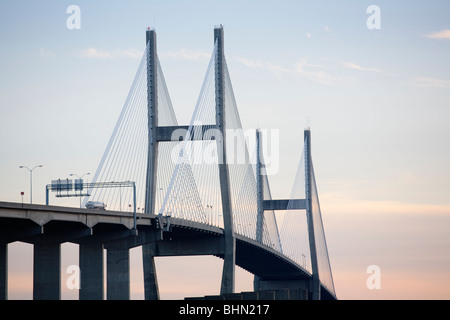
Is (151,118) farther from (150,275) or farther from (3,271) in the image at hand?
(3,271)

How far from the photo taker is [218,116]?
10631 centimetres

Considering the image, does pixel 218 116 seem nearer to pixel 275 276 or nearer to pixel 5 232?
pixel 5 232

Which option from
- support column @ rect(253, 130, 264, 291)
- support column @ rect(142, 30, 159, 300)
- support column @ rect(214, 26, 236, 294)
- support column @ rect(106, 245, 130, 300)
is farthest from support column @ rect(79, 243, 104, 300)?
support column @ rect(253, 130, 264, 291)

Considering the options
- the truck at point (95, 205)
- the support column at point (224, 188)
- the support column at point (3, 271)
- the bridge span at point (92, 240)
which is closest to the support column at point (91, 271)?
the bridge span at point (92, 240)

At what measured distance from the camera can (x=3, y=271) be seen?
77.8 meters

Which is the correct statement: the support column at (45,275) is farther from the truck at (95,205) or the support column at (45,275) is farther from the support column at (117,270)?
the support column at (117,270)

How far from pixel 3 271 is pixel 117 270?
16507 millimetres

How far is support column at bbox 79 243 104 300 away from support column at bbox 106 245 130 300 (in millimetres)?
3997

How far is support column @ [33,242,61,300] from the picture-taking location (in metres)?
82.1

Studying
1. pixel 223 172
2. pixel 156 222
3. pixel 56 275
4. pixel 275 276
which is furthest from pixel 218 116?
pixel 275 276

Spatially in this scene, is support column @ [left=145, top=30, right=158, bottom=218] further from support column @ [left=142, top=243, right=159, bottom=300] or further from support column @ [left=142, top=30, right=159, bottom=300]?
support column @ [left=142, top=243, right=159, bottom=300]

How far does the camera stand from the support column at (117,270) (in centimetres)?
9244

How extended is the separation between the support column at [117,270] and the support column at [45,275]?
10083mm
